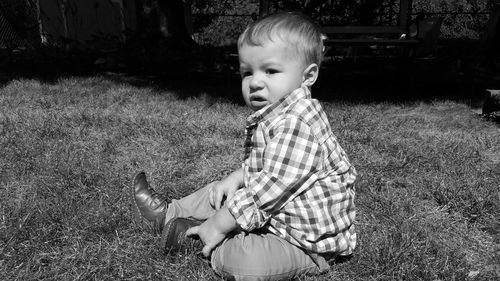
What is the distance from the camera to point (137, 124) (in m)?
3.96

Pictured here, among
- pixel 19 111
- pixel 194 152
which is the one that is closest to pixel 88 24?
pixel 19 111

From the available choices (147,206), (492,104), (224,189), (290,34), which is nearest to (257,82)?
(290,34)

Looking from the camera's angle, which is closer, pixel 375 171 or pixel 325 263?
pixel 325 263

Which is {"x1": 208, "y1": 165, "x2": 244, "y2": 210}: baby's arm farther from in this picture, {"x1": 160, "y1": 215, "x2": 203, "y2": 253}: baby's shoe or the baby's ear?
the baby's ear

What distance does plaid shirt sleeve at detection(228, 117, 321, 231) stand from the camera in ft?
5.45

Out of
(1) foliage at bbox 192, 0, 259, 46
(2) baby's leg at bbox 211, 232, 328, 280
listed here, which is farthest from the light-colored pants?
(1) foliage at bbox 192, 0, 259, 46

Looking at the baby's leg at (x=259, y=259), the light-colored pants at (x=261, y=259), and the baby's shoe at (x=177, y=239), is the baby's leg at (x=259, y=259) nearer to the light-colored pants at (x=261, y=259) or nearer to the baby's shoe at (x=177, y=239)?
the light-colored pants at (x=261, y=259)

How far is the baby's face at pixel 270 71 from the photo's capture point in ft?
5.65

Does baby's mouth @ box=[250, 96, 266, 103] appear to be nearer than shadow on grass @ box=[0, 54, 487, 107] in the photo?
Yes

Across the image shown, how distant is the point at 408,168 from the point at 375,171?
0.22 m

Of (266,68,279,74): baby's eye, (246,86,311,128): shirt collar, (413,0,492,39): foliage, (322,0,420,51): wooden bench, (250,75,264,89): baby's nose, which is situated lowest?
(413,0,492,39): foliage

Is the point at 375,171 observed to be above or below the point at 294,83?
below

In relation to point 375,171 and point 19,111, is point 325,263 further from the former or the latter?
point 19,111

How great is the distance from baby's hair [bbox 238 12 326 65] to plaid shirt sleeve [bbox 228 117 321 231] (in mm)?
263
